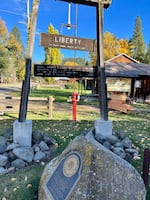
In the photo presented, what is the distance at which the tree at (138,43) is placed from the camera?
156 feet

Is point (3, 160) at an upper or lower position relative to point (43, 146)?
lower

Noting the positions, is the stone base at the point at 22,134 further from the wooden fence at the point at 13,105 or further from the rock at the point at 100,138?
the wooden fence at the point at 13,105

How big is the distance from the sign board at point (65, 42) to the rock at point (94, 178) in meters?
3.15

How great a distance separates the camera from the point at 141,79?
60.8ft

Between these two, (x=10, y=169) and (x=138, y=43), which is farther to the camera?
(x=138, y=43)

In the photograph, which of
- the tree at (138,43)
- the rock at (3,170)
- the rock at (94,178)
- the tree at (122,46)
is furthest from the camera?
the tree at (138,43)

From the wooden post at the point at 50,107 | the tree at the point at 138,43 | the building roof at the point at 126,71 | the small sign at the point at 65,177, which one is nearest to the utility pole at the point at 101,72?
the small sign at the point at 65,177

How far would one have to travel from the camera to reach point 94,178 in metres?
2.53

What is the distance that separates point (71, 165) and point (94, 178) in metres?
0.36

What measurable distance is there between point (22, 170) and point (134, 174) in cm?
209

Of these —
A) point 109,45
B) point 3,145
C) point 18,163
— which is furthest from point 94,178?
point 109,45

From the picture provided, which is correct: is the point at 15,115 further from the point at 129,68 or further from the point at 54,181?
the point at 129,68

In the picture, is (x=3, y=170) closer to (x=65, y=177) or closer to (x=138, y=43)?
(x=65, y=177)

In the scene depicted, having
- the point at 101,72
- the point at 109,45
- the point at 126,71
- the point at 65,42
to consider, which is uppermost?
the point at 109,45
